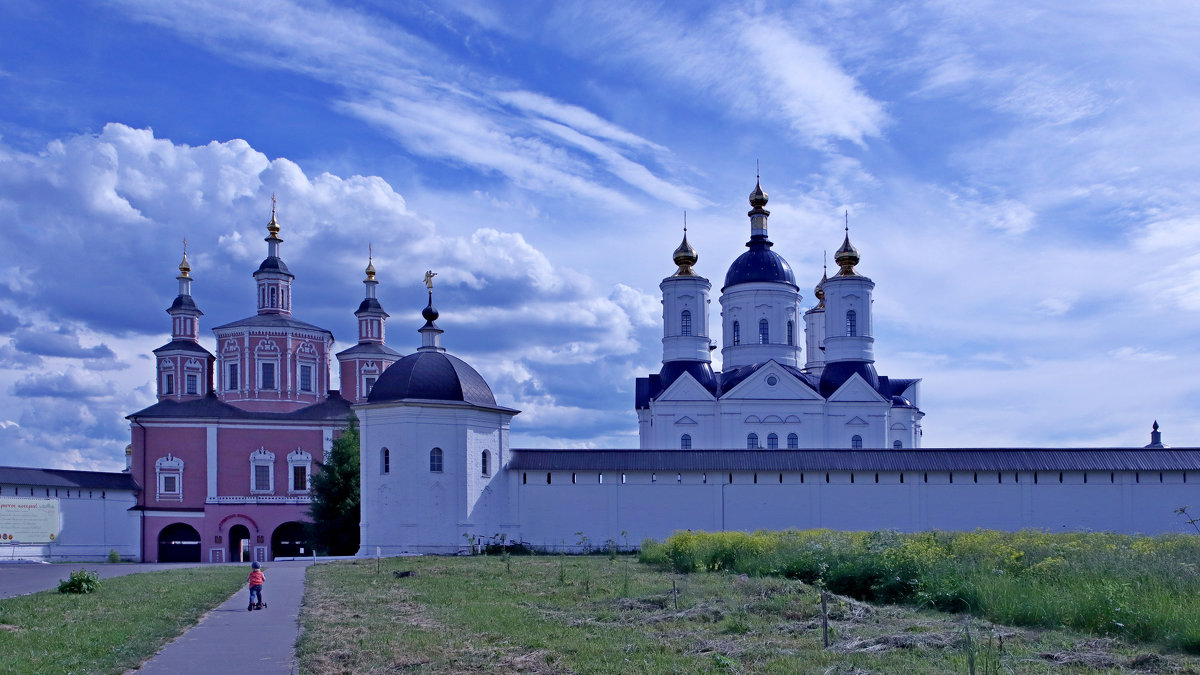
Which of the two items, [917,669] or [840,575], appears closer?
[917,669]

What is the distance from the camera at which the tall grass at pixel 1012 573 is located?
36.3ft

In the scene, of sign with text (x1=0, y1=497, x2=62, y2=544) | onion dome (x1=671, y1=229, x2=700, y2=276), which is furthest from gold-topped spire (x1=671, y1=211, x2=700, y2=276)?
sign with text (x1=0, y1=497, x2=62, y2=544)

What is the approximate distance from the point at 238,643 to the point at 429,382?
19.4 meters

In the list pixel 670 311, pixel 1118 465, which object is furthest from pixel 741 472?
pixel 670 311

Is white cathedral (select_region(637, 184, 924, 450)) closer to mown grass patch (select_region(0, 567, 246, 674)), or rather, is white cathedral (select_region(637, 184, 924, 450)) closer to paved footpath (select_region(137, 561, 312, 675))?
mown grass patch (select_region(0, 567, 246, 674))

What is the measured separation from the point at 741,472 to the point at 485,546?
24.2ft

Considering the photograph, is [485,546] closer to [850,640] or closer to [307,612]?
[307,612]

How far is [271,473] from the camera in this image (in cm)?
4397

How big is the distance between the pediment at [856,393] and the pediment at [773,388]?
2.76 ft

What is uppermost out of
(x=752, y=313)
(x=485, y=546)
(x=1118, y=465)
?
(x=752, y=313)

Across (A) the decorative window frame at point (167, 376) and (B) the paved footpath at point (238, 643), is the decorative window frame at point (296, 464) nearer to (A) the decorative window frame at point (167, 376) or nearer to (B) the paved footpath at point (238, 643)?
(A) the decorative window frame at point (167, 376)

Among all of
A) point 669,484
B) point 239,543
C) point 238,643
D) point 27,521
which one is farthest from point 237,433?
point 238,643

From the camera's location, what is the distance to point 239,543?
144 feet

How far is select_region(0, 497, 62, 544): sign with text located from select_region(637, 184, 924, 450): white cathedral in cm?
2155
